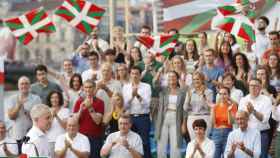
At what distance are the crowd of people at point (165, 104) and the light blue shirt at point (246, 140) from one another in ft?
0.04

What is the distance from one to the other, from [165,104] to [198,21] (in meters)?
5.28

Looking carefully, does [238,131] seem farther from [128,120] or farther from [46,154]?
[46,154]

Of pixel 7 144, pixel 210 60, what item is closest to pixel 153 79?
pixel 210 60

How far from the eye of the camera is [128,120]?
46.2 ft

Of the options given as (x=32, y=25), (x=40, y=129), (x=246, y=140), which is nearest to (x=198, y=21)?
(x=32, y=25)

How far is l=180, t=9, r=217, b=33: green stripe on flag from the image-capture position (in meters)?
19.8

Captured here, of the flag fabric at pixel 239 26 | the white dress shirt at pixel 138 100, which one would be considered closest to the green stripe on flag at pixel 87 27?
the flag fabric at pixel 239 26

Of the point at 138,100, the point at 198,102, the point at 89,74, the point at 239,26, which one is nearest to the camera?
the point at 198,102

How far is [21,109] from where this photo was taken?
50.3 ft

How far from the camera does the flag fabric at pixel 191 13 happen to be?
63.9 ft

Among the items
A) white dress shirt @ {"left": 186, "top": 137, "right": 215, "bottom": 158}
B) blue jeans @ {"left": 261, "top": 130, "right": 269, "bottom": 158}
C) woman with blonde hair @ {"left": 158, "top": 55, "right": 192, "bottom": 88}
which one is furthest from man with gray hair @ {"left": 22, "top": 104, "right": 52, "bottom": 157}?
woman with blonde hair @ {"left": 158, "top": 55, "right": 192, "bottom": 88}

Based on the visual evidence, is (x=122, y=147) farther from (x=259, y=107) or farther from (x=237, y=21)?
(x=237, y=21)

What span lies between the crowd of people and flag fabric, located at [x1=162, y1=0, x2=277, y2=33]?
245 centimetres

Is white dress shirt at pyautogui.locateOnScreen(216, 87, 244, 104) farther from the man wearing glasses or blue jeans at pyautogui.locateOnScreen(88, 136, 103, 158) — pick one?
blue jeans at pyautogui.locateOnScreen(88, 136, 103, 158)
